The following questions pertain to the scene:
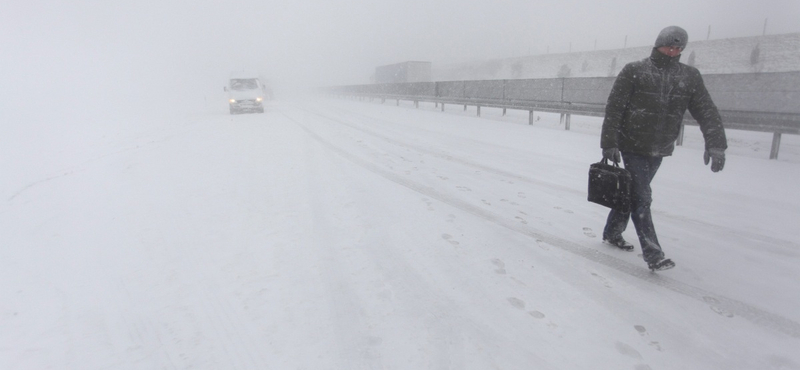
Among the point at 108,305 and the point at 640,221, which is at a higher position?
the point at 640,221

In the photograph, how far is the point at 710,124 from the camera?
10.7 ft

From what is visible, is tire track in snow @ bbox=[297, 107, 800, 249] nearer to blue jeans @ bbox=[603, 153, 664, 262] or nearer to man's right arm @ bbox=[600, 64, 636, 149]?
blue jeans @ bbox=[603, 153, 664, 262]

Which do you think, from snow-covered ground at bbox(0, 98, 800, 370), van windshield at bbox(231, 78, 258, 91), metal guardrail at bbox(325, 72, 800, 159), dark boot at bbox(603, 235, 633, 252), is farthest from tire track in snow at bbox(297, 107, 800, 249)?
van windshield at bbox(231, 78, 258, 91)

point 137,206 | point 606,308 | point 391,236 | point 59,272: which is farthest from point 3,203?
point 606,308

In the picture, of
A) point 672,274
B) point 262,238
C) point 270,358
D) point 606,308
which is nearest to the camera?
point 270,358

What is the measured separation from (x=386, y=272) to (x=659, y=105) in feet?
8.36

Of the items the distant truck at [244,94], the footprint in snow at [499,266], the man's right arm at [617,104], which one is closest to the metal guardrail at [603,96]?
the man's right arm at [617,104]

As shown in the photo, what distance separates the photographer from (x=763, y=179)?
20.7ft

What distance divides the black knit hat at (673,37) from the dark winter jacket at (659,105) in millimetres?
115

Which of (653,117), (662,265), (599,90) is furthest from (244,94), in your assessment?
(662,265)

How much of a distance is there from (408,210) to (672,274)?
8.44 ft

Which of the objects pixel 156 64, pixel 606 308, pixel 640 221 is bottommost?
pixel 606 308

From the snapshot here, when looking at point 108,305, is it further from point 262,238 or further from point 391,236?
point 391,236

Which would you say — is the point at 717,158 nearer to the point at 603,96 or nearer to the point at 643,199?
the point at 643,199
